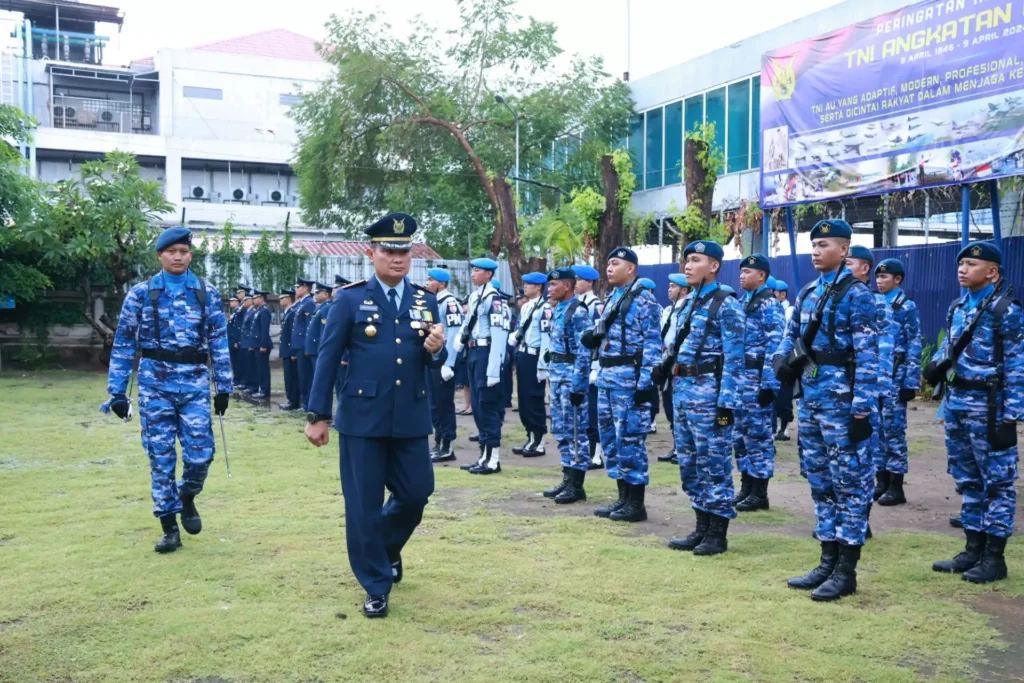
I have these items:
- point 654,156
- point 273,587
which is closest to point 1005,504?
point 273,587

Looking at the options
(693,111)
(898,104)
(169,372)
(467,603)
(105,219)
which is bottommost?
(467,603)

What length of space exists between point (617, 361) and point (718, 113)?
22832 mm

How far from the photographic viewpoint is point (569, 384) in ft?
29.6

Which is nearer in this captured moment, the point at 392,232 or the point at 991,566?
the point at 392,232

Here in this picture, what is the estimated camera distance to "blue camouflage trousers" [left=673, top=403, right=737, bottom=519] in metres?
6.69

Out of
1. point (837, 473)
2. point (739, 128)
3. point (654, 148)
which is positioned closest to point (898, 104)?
point (837, 473)

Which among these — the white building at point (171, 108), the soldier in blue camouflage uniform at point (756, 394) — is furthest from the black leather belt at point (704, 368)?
the white building at point (171, 108)

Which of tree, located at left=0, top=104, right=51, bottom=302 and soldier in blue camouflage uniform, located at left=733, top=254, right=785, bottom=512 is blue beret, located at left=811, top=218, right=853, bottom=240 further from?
tree, located at left=0, top=104, right=51, bottom=302

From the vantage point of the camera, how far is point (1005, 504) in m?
6.08

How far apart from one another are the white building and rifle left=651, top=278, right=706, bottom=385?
41898 mm

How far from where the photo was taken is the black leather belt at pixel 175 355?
22.2 feet

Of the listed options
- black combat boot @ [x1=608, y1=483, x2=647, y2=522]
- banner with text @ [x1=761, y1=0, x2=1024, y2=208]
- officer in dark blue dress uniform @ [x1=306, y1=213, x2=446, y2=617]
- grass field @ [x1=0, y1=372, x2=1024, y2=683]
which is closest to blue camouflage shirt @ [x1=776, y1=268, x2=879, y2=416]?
grass field @ [x1=0, y1=372, x2=1024, y2=683]

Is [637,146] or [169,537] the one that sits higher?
[637,146]

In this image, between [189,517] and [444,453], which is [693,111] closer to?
[444,453]
